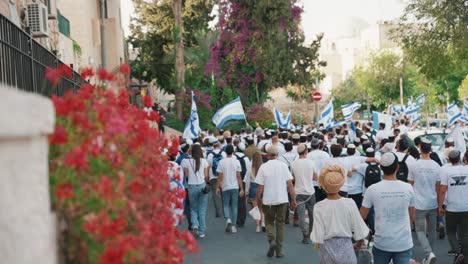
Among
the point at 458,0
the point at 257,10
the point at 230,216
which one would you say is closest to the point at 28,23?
the point at 230,216

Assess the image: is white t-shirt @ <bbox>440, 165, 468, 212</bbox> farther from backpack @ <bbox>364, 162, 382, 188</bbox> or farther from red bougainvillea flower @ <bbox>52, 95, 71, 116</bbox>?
red bougainvillea flower @ <bbox>52, 95, 71, 116</bbox>

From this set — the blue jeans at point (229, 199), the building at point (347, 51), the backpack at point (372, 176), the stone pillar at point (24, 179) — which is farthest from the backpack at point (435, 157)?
the building at point (347, 51)

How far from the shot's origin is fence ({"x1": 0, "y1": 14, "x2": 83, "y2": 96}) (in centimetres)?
726

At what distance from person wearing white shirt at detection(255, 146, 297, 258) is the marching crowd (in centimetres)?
2

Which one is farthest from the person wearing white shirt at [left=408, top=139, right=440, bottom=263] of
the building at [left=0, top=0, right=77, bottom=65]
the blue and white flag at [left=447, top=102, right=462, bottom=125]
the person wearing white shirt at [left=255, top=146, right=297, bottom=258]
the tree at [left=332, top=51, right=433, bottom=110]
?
the tree at [left=332, top=51, right=433, bottom=110]

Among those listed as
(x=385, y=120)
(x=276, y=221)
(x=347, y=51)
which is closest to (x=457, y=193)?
(x=276, y=221)

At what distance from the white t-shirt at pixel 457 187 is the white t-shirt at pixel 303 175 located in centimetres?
308

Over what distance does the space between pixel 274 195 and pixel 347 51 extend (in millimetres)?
123857

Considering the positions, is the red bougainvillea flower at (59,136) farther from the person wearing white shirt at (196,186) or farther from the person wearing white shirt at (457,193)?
the person wearing white shirt at (196,186)

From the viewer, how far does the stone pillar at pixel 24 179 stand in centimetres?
245

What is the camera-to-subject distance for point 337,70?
132m

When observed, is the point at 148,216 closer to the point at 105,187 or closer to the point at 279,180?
the point at 105,187

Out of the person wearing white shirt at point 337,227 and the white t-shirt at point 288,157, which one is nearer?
the person wearing white shirt at point 337,227

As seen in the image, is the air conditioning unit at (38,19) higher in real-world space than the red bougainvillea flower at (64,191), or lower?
higher
